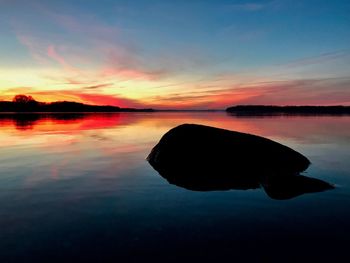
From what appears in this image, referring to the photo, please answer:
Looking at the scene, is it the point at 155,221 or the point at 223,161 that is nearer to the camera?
the point at 155,221

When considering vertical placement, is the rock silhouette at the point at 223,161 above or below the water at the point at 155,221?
above

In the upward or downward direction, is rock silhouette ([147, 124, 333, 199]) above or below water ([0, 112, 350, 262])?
above

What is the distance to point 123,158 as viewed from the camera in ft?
50.5

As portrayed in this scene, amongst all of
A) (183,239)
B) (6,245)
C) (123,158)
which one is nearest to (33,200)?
(6,245)

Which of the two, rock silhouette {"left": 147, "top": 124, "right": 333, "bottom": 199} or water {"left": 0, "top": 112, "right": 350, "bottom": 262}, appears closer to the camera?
water {"left": 0, "top": 112, "right": 350, "bottom": 262}

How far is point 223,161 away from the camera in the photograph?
11.3m

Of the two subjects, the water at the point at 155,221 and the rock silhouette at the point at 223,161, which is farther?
the rock silhouette at the point at 223,161

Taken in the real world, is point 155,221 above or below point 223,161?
below

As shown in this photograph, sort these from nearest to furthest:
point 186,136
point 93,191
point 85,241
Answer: point 85,241 → point 93,191 → point 186,136

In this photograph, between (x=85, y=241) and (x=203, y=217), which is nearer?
(x=85, y=241)

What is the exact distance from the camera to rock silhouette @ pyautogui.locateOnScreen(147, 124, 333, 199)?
9539 mm

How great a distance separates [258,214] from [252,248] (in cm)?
179

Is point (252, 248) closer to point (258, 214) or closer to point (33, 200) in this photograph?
point (258, 214)

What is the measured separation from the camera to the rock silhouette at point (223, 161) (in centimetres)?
954
